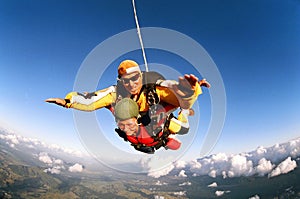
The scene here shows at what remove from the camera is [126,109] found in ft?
8.86

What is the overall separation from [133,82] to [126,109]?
332 mm

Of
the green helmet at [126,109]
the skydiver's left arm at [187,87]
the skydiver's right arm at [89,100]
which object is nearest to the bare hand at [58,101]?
the skydiver's right arm at [89,100]

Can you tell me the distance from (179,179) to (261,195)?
5748 centimetres

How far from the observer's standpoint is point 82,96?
2975 millimetres

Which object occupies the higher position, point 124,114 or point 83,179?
point 83,179

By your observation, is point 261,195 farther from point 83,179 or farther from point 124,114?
point 124,114

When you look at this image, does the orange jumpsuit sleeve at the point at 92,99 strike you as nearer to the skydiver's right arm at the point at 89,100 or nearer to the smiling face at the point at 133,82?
the skydiver's right arm at the point at 89,100

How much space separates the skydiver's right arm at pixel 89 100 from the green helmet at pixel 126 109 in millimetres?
392

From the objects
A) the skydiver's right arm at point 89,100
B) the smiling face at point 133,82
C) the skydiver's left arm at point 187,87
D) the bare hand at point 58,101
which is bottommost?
the skydiver's left arm at point 187,87

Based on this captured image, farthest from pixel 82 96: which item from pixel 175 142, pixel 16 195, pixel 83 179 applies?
pixel 83 179

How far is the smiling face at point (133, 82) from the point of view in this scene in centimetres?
282

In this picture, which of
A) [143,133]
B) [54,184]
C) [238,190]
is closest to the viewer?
[143,133]

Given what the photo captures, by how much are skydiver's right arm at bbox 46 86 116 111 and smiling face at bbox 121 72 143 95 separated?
287 mm

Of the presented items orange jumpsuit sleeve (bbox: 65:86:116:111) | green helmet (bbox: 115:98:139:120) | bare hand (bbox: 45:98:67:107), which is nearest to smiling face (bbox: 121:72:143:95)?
green helmet (bbox: 115:98:139:120)
